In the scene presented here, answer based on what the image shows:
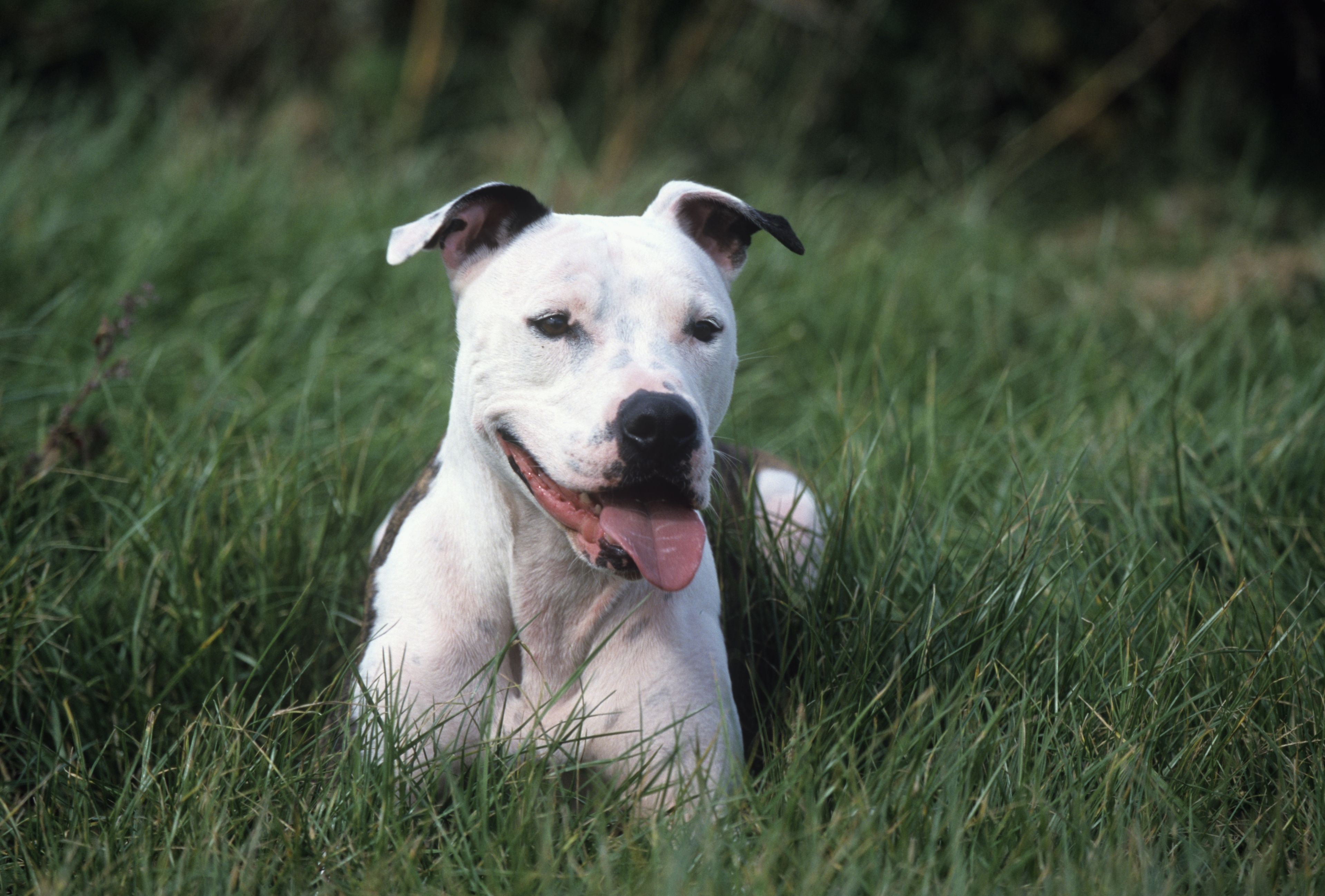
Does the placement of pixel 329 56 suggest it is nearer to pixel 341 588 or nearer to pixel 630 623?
pixel 341 588

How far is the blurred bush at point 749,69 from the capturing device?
23.3ft

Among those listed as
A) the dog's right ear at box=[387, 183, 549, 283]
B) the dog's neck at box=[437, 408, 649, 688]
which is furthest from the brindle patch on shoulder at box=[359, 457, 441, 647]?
the dog's right ear at box=[387, 183, 549, 283]

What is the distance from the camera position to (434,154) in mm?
6332

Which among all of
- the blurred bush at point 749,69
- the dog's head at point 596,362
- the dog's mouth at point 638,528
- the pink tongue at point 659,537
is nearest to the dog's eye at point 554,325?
the dog's head at point 596,362

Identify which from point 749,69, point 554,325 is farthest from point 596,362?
point 749,69

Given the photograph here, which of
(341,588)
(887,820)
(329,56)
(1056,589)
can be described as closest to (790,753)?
(887,820)

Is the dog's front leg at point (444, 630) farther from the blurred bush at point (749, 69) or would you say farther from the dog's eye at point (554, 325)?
the blurred bush at point (749, 69)

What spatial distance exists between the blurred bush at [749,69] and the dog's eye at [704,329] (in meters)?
4.46

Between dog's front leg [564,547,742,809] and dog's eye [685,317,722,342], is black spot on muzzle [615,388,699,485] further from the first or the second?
dog's front leg [564,547,742,809]

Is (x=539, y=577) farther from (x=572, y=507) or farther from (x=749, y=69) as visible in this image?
(x=749, y=69)

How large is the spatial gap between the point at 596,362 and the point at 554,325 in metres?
0.14

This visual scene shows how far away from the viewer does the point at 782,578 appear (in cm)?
282

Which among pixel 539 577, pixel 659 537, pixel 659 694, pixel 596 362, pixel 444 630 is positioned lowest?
pixel 659 694

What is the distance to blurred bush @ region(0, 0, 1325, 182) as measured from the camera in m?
7.09
